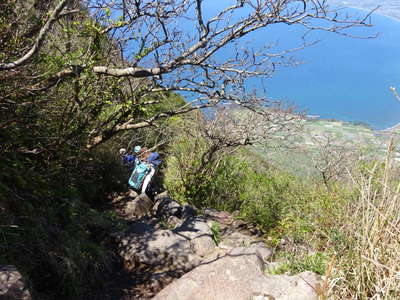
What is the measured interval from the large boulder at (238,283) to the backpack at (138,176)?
15.1 feet

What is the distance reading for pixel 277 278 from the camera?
143 inches

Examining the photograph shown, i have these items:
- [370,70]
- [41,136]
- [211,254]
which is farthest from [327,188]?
[370,70]

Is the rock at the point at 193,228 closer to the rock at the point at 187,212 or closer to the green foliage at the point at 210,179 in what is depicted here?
the rock at the point at 187,212

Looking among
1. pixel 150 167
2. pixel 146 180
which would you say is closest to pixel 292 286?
pixel 146 180

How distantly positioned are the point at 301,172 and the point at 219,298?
8447 mm

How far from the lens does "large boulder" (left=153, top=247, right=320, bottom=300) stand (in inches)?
133

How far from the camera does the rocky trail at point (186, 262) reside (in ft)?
11.6

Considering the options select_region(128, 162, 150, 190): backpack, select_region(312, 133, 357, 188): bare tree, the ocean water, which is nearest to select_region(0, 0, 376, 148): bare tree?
select_region(128, 162, 150, 190): backpack

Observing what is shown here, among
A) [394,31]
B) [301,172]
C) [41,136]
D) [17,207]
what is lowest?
[301,172]

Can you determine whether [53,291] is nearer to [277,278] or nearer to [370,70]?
[277,278]

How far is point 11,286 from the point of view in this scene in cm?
312

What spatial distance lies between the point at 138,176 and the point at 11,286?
5.65 meters

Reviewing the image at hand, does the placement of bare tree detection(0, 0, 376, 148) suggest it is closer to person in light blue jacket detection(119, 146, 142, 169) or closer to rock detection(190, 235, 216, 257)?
rock detection(190, 235, 216, 257)

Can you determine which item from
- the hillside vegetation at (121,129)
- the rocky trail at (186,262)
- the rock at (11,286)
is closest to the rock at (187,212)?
the rocky trail at (186,262)
